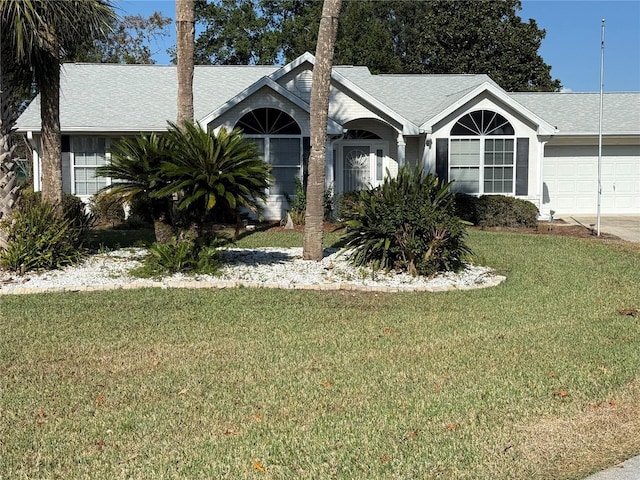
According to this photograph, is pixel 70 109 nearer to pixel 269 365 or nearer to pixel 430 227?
pixel 430 227

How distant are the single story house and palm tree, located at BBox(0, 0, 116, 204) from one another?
6735mm

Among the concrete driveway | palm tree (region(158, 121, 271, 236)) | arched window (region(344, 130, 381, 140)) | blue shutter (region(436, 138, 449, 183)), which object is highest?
arched window (region(344, 130, 381, 140))

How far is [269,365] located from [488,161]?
1581 cm

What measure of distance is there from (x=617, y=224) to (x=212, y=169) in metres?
14.1

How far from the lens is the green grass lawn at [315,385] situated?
181 inches

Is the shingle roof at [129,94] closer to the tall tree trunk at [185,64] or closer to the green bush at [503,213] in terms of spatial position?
the tall tree trunk at [185,64]

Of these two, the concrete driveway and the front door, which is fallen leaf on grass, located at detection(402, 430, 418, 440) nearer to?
the concrete driveway

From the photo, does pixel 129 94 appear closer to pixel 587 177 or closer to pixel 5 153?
pixel 5 153

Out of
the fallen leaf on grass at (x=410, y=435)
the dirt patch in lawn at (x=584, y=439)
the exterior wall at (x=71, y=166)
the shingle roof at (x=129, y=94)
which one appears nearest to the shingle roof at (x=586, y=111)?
the shingle roof at (x=129, y=94)

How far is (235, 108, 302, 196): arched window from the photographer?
1994 cm

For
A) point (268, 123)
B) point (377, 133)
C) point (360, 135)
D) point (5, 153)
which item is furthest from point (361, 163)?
point (5, 153)

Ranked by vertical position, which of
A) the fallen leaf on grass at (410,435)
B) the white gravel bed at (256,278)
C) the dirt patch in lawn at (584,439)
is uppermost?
the white gravel bed at (256,278)

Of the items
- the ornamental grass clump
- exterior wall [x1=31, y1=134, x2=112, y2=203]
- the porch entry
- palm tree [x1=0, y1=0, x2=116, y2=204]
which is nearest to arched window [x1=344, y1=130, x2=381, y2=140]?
the porch entry

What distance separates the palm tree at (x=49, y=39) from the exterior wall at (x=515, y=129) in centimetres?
1106
